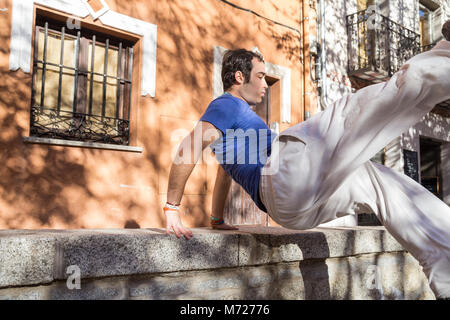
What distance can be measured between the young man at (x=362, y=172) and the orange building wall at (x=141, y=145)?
3242 mm

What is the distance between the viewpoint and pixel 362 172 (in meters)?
2.11

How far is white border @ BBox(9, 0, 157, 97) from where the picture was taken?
4.77 metres

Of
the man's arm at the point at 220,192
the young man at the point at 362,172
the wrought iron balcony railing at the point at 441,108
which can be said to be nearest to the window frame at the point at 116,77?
the man's arm at the point at 220,192

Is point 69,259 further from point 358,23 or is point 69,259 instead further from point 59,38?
point 358,23

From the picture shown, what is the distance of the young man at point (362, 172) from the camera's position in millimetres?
1623

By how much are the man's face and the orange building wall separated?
325cm

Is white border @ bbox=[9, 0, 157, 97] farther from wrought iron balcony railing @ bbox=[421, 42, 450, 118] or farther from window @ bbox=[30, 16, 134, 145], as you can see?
wrought iron balcony railing @ bbox=[421, 42, 450, 118]

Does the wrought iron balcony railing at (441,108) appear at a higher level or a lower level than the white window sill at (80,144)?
higher

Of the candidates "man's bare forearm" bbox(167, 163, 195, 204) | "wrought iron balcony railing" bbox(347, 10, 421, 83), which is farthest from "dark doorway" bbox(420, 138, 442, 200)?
"man's bare forearm" bbox(167, 163, 195, 204)

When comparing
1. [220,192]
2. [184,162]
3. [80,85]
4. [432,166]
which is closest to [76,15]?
[80,85]

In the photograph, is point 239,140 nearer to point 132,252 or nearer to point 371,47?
point 132,252

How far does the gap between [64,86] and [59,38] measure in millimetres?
666

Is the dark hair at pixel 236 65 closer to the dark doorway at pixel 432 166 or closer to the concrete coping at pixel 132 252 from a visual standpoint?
the concrete coping at pixel 132 252
